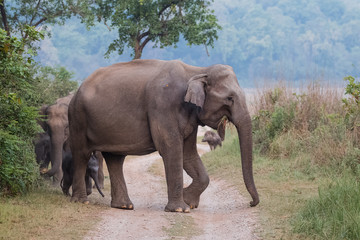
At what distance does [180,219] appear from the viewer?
8.84 meters

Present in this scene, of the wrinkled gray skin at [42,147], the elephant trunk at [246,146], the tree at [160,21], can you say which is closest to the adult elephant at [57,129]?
the wrinkled gray skin at [42,147]

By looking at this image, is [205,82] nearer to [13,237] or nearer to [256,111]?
[13,237]

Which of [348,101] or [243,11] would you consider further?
[243,11]

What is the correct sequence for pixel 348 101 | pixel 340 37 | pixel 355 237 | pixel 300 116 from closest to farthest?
Result: pixel 355 237, pixel 348 101, pixel 300 116, pixel 340 37

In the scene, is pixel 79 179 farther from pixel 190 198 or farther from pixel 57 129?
pixel 57 129

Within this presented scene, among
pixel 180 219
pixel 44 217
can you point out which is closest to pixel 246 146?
pixel 180 219

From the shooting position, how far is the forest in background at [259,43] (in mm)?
117938

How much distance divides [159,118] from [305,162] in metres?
5.26

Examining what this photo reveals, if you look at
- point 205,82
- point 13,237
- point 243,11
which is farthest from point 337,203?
point 243,11

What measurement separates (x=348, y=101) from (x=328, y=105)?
1507 millimetres

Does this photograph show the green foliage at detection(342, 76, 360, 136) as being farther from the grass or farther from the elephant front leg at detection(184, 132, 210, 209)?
the grass

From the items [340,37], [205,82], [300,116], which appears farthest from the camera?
[340,37]

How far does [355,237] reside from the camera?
22.4 feet

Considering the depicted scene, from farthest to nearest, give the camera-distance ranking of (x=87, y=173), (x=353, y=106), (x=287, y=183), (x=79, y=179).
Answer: (x=353, y=106)
(x=287, y=183)
(x=87, y=173)
(x=79, y=179)
